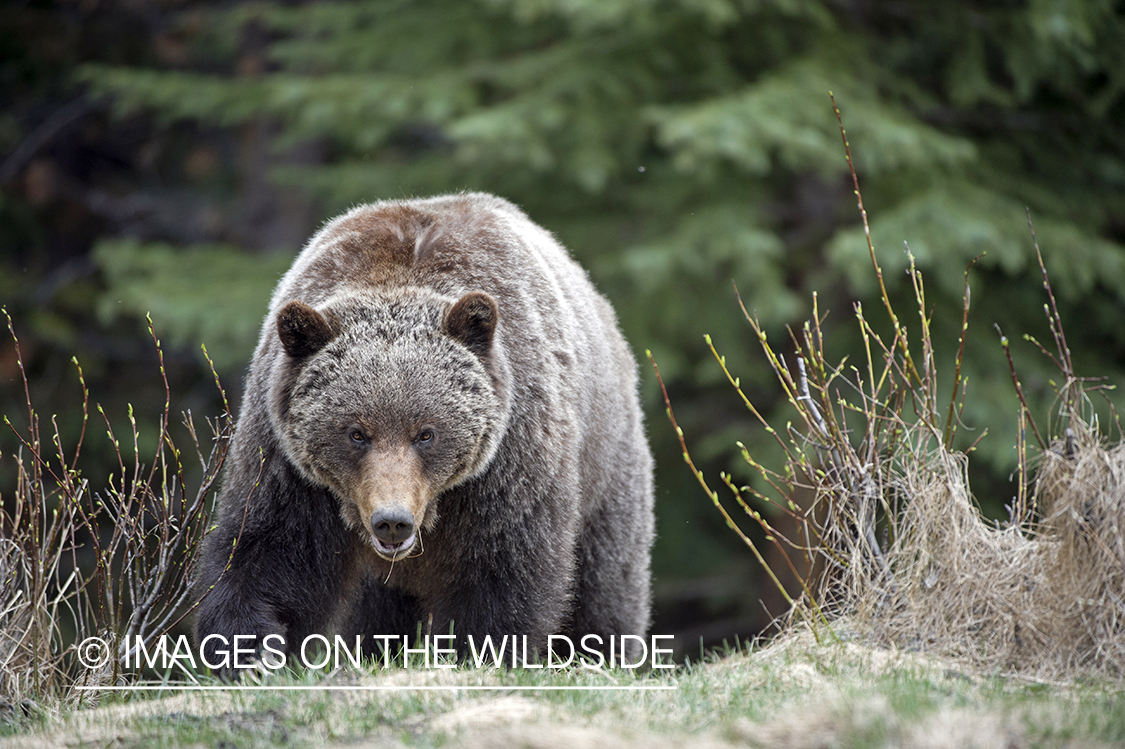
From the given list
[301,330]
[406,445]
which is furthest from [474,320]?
[301,330]

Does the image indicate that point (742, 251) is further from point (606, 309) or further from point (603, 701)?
point (603, 701)

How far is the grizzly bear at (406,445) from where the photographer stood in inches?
189

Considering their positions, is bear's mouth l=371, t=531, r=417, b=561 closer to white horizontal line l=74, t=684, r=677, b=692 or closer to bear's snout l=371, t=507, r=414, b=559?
bear's snout l=371, t=507, r=414, b=559

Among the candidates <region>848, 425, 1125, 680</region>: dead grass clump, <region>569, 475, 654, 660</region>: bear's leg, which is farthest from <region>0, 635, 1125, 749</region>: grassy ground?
<region>569, 475, 654, 660</region>: bear's leg

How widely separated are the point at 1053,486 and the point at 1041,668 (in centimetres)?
86

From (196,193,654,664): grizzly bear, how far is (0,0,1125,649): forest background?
13.9 feet

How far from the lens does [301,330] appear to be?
4.88m

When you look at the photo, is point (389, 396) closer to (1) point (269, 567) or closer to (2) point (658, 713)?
(1) point (269, 567)

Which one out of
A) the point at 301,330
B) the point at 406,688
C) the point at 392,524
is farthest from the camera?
the point at 301,330

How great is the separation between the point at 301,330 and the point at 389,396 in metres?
0.51

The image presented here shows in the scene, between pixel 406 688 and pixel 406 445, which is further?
pixel 406 445

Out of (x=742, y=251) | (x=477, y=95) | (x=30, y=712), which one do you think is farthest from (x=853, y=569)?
(x=477, y=95)

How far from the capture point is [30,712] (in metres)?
4.63

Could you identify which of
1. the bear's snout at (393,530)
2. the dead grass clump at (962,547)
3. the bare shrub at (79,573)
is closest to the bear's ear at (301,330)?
the bare shrub at (79,573)
